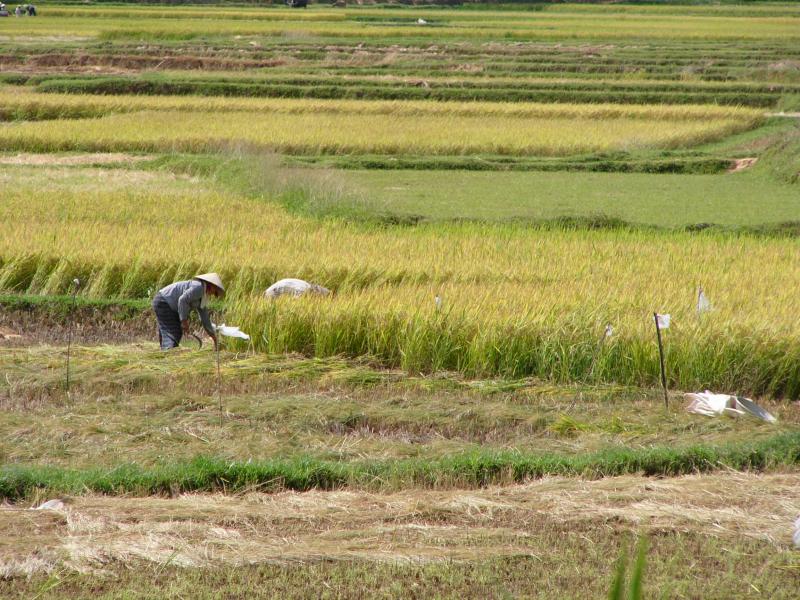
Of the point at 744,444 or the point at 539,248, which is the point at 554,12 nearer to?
the point at 539,248

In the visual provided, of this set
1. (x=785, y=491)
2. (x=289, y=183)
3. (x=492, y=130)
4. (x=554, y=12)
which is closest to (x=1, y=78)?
(x=492, y=130)

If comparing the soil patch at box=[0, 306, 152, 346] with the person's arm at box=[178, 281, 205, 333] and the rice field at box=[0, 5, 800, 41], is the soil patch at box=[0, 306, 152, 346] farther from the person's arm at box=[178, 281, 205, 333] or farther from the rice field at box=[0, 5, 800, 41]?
the rice field at box=[0, 5, 800, 41]

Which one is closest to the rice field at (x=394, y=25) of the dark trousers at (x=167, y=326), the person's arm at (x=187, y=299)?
the dark trousers at (x=167, y=326)

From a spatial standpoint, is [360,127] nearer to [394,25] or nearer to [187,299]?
[187,299]

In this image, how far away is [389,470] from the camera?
4.35 metres

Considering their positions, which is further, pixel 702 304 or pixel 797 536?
pixel 702 304

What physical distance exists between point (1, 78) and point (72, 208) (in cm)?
1442

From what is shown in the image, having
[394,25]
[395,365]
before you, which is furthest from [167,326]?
[394,25]

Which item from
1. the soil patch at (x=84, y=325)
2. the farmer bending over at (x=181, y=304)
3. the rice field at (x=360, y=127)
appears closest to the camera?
the farmer bending over at (x=181, y=304)

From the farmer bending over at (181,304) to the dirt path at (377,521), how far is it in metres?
1.92

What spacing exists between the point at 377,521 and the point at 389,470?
1.69 ft

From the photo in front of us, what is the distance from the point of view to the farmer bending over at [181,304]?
5793 mm

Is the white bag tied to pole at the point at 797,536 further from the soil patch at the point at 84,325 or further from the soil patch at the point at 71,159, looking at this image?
the soil patch at the point at 71,159

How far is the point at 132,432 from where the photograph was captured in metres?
4.84
